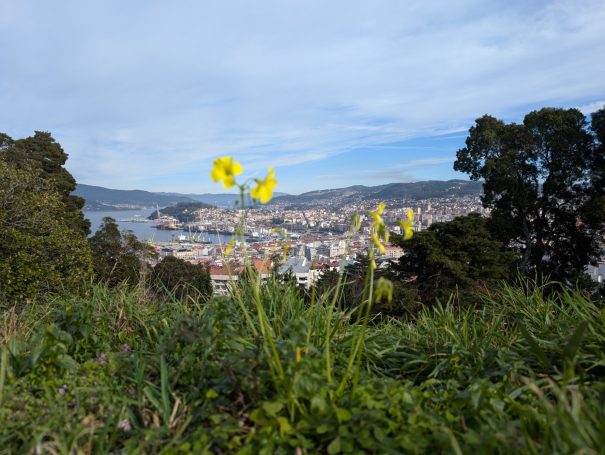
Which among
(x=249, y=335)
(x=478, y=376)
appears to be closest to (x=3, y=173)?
(x=249, y=335)

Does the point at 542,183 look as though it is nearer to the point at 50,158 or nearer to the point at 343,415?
the point at 343,415

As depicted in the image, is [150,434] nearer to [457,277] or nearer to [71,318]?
[71,318]

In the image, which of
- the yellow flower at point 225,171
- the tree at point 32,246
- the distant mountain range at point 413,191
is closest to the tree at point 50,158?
the tree at point 32,246

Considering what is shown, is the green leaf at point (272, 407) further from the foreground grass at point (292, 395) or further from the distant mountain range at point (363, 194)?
the distant mountain range at point (363, 194)

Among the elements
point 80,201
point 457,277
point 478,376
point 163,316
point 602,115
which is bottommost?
point 457,277

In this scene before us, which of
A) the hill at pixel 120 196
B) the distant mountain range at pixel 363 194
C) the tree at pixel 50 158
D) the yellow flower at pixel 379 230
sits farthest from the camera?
the hill at pixel 120 196

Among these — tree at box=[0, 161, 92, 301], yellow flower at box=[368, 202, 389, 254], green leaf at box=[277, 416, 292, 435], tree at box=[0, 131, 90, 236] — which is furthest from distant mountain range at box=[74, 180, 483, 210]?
tree at box=[0, 131, 90, 236]
